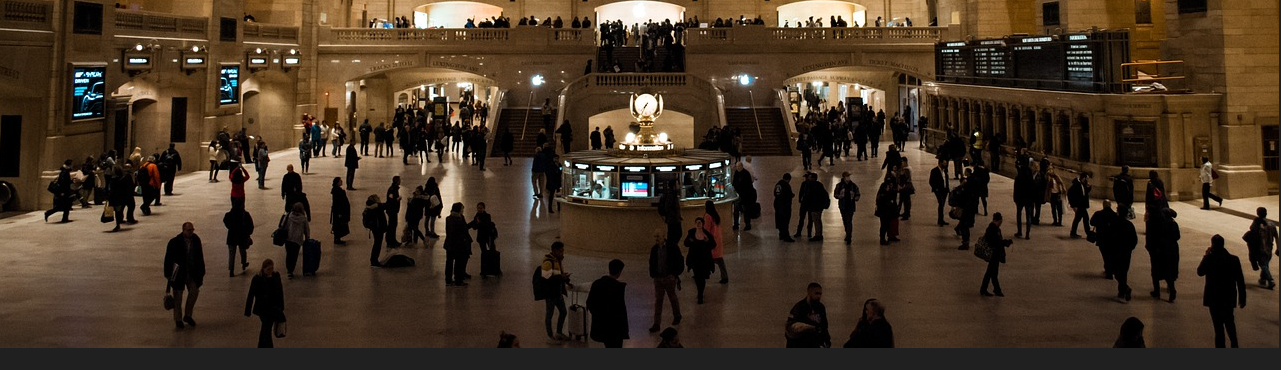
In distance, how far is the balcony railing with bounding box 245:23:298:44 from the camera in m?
32.0

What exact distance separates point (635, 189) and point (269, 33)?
24.2 m

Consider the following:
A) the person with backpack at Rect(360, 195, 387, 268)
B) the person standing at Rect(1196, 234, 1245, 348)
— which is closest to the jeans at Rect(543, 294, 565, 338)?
the person with backpack at Rect(360, 195, 387, 268)

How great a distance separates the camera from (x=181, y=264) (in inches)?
379

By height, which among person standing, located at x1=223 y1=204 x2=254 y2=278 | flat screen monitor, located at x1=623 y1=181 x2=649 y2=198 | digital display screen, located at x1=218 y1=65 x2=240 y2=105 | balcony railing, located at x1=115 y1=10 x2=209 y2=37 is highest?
balcony railing, located at x1=115 y1=10 x2=209 y2=37

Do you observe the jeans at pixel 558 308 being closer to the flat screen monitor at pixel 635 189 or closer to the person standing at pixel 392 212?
the flat screen monitor at pixel 635 189

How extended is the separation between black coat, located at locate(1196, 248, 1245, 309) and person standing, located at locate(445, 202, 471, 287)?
7565 millimetres

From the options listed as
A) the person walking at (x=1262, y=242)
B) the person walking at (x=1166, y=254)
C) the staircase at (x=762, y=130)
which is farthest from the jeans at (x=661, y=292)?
the staircase at (x=762, y=130)

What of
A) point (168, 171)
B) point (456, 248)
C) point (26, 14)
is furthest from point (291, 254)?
point (26, 14)

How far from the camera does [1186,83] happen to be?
68.3 ft

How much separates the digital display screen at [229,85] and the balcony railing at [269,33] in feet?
5.96

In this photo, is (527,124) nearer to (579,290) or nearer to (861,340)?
(579,290)

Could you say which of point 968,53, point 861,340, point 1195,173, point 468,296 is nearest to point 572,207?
point 468,296

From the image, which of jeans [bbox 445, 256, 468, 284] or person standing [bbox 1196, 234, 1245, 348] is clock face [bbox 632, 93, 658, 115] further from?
person standing [bbox 1196, 234, 1245, 348]

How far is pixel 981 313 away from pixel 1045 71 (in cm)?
1491
